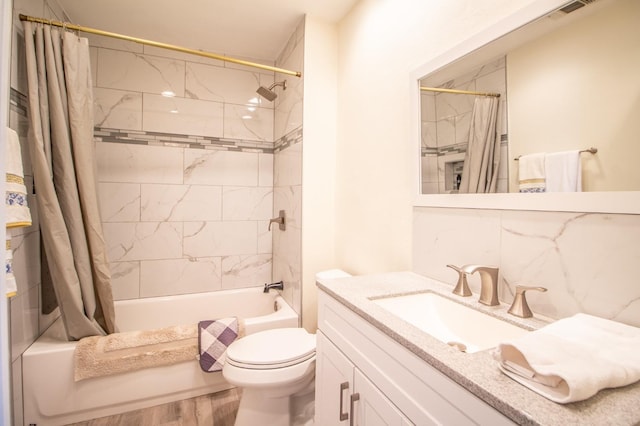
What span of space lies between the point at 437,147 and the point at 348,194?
780 mm

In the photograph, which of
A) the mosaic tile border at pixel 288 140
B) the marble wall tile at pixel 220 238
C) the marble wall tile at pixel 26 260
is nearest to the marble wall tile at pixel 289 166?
the mosaic tile border at pixel 288 140

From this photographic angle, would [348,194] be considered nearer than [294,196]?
Yes

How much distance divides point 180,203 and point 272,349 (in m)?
1.54

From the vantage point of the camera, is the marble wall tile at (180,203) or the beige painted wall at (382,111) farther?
the marble wall tile at (180,203)

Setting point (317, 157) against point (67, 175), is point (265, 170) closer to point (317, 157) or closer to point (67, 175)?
point (317, 157)

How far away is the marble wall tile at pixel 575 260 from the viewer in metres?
0.73

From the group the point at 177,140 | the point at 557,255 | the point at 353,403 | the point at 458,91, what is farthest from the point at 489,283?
the point at 177,140

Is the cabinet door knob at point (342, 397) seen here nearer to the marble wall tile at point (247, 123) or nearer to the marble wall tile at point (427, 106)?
the marble wall tile at point (427, 106)

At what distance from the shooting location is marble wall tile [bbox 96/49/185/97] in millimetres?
2271

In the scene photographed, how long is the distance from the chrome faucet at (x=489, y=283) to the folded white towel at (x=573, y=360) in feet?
1.02

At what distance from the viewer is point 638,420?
1.49 feet

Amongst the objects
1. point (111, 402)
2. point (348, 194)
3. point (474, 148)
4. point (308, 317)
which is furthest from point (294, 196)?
point (111, 402)

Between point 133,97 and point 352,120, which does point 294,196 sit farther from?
point 133,97

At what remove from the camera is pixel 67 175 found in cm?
162
